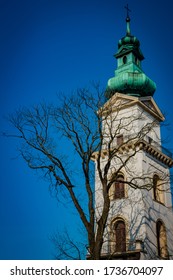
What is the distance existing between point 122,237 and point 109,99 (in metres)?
10.5

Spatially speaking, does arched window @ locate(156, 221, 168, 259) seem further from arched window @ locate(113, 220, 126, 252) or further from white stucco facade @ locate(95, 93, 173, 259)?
arched window @ locate(113, 220, 126, 252)

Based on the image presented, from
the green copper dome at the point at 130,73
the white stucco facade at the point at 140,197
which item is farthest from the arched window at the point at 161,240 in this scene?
the green copper dome at the point at 130,73

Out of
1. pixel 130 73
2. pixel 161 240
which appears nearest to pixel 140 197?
pixel 161 240

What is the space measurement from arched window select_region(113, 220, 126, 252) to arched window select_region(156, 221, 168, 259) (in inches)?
90.6

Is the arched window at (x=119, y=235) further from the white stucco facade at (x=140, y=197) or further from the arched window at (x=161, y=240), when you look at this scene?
the arched window at (x=161, y=240)

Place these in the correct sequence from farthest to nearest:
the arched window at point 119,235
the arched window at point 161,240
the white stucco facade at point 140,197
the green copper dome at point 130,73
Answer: the green copper dome at point 130,73
the arched window at point 161,240
the arched window at point 119,235
the white stucco facade at point 140,197

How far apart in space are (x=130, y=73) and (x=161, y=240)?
40.9 feet

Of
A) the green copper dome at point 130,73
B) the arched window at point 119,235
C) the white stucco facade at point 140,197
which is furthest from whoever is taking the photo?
the green copper dome at point 130,73

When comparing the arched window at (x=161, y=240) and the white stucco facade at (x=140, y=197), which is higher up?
the white stucco facade at (x=140, y=197)

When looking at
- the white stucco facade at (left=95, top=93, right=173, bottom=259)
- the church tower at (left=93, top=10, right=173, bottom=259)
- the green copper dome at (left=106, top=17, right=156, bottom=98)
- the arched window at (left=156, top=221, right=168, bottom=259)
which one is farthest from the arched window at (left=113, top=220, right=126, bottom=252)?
the green copper dome at (left=106, top=17, right=156, bottom=98)

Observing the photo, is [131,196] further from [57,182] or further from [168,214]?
[57,182]

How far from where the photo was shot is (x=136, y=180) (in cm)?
2444

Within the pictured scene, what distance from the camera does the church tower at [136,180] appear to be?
22.8 meters
